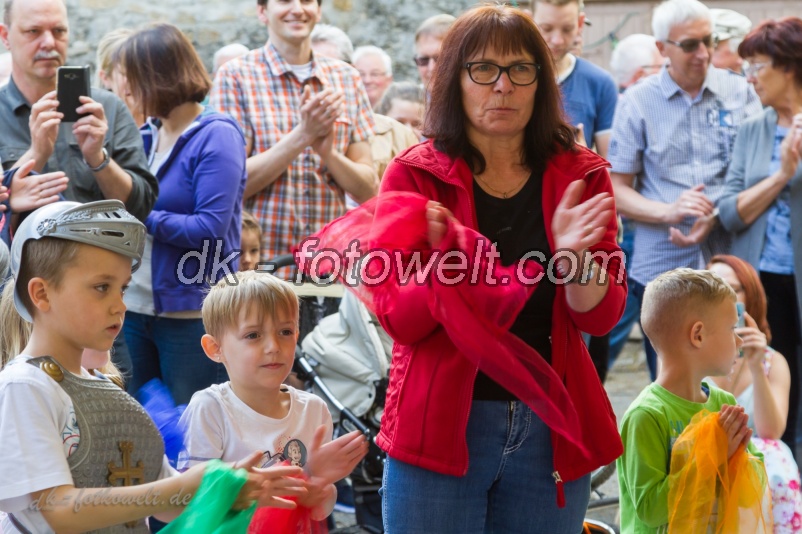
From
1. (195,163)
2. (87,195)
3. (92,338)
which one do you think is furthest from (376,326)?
(92,338)

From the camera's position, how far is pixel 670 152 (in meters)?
4.98

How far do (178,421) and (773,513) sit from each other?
2.05 metres

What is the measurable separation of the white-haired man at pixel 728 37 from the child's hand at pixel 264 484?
220 inches

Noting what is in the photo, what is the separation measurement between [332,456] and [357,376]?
186cm

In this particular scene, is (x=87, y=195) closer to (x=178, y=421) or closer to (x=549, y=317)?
(x=178, y=421)

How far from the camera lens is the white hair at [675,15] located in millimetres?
5074

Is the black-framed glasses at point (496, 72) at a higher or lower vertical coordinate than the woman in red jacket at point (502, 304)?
higher

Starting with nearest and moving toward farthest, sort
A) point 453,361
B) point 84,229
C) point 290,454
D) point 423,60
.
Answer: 1. point 84,229
2. point 453,361
3. point 290,454
4. point 423,60

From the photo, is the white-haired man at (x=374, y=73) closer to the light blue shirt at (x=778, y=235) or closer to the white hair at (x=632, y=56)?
the white hair at (x=632, y=56)

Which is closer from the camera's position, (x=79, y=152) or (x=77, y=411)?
(x=77, y=411)

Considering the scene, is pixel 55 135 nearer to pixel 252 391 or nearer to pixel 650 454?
pixel 252 391

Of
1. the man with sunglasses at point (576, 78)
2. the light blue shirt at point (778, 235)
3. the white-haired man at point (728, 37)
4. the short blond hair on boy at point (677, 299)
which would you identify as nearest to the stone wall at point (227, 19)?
the white-haired man at point (728, 37)

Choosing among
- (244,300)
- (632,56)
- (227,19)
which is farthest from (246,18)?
(244,300)

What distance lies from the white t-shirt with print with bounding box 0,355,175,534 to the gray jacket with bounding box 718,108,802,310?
11.4ft
